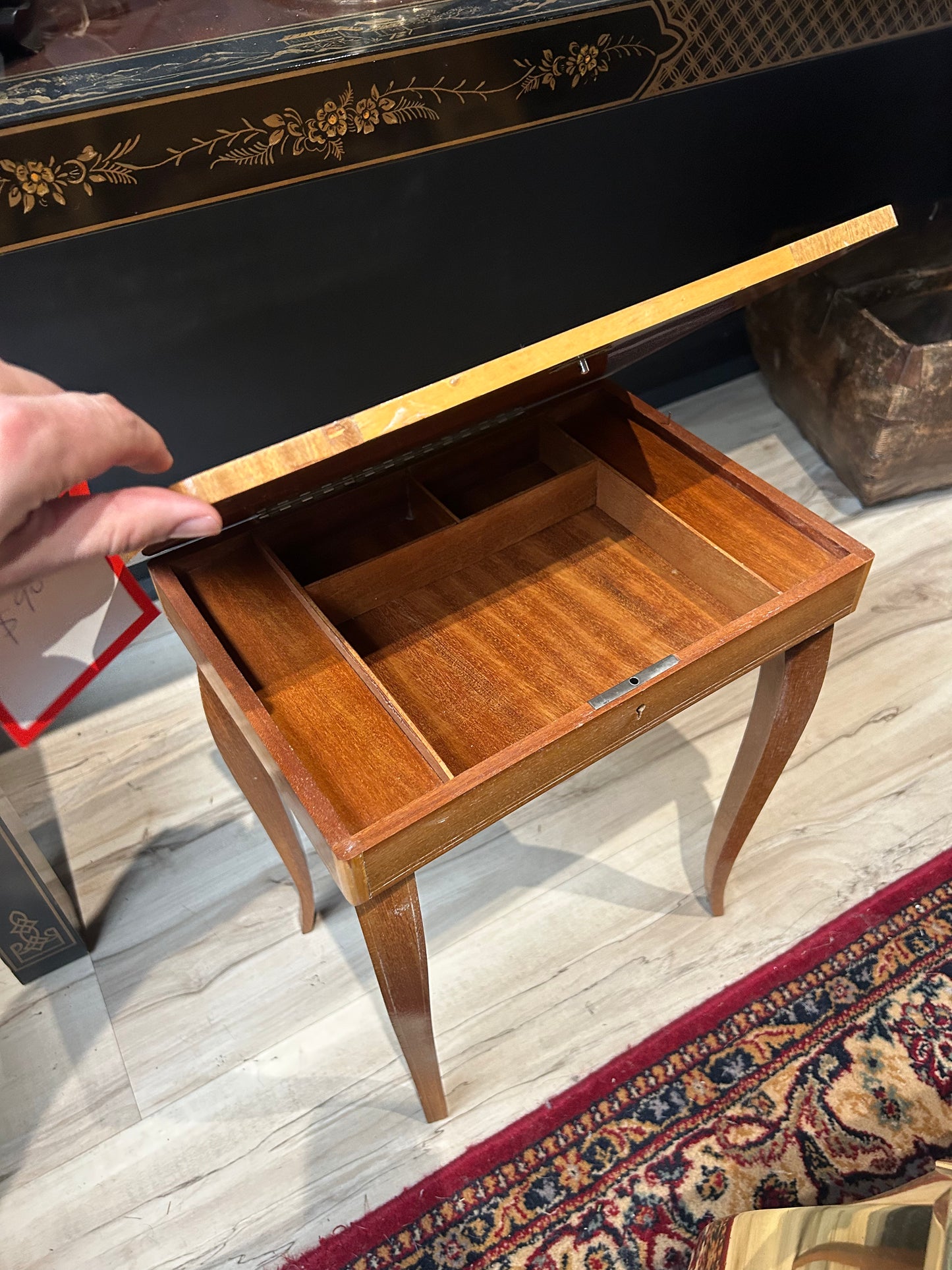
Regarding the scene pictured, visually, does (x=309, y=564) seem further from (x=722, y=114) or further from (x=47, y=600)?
(x=722, y=114)

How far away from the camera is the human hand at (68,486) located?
51 centimetres

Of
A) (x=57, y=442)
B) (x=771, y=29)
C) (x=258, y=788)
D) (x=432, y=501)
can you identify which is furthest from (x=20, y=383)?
(x=771, y=29)

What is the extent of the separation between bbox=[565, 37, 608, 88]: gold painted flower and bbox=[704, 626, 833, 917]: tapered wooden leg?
2.78 feet

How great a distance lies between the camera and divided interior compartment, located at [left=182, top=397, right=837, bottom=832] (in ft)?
2.58

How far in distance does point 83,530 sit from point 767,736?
73cm

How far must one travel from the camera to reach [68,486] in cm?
54

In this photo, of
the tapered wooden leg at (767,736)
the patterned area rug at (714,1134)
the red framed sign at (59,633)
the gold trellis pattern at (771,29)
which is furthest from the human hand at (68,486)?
the gold trellis pattern at (771,29)

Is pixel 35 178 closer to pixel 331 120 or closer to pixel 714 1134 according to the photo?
pixel 331 120

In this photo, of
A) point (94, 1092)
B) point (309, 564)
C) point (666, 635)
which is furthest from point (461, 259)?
point (94, 1092)

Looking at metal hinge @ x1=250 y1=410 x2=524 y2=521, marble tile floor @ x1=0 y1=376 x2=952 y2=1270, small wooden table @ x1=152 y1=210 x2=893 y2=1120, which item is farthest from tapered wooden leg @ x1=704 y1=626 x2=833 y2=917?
metal hinge @ x1=250 y1=410 x2=524 y2=521

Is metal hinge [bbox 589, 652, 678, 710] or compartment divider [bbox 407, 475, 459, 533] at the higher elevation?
compartment divider [bbox 407, 475, 459, 533]

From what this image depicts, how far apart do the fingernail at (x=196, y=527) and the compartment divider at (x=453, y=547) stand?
262 mm

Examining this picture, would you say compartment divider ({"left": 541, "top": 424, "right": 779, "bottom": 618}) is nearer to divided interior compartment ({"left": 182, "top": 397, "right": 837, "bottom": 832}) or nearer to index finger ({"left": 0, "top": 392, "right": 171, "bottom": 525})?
divided interior compartment ({"left": 182, "top": 397, "right": 837, "bottom": 832})

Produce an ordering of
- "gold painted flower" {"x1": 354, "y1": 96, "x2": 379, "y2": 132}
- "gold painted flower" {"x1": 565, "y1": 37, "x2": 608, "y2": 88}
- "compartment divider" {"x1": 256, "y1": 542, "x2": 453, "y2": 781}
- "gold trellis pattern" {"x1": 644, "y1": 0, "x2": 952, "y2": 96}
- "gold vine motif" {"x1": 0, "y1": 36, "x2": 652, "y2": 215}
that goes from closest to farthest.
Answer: "compartment divider" {"x1": 256, "y1": 542, "x2": 453, "y2": 781} < "gold vine motif" {"x1": 0, "y1": 36, "x2": 652, "y2": 215} < "gold painted flower" {"x1": 354, "y1": 96, "x2": 379, "y2": 132} < "gold painted flower" {"x1": 565, "y1": 37, "x2": 608, "y2": 88} < "gold trellis pattern" {"x1": 644, "y1": 0, "x2": 952, "y2": 96}
